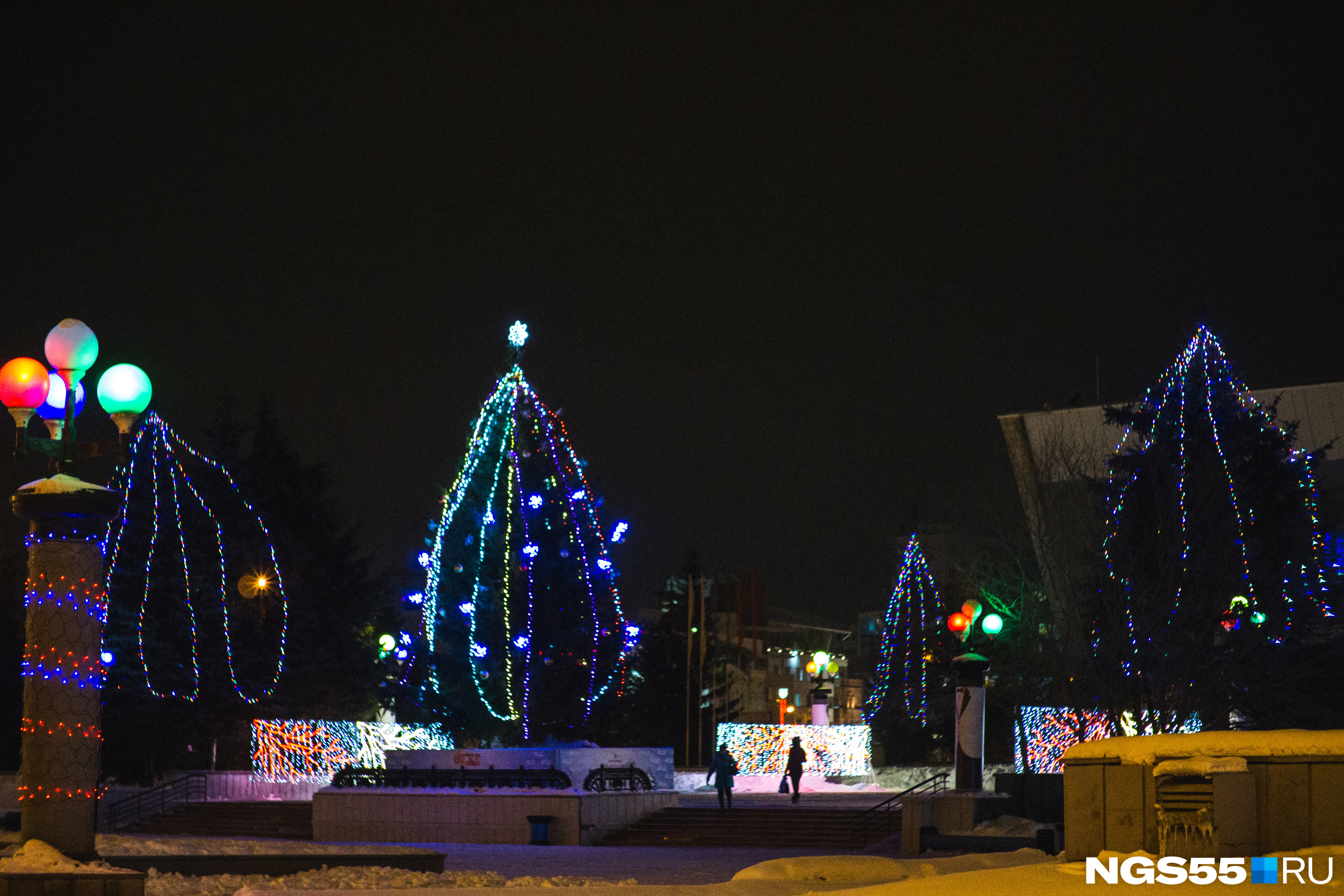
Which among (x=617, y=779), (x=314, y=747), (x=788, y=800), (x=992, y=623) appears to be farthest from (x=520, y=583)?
(x=992, y=623)

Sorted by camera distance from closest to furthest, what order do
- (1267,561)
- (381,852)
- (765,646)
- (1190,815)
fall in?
(1190,815)
(381,852)
(1267,561)
(765,646)

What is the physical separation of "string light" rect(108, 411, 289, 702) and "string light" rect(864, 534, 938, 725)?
16.4m

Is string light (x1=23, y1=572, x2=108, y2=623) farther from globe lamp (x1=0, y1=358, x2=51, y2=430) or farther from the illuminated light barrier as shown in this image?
the illuminated light barrier

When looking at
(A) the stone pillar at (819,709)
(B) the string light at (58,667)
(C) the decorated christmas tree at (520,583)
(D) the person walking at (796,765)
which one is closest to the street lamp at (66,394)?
(B) the string light at (58,667)

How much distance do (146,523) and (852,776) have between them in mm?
22293

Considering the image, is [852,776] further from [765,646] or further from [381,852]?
[765,646]

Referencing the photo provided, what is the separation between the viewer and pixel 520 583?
3131cm

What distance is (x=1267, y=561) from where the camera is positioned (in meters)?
32.0

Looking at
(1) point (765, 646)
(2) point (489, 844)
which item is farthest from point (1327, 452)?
(1) point (765, 646)

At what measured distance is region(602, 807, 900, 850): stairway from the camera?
25.8 m

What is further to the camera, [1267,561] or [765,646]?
[765,646]

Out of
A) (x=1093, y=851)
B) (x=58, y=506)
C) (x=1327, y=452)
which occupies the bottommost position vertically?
(x=1093, y=851)

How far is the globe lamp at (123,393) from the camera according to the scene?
504 inches

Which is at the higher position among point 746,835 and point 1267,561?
point 1267,561
